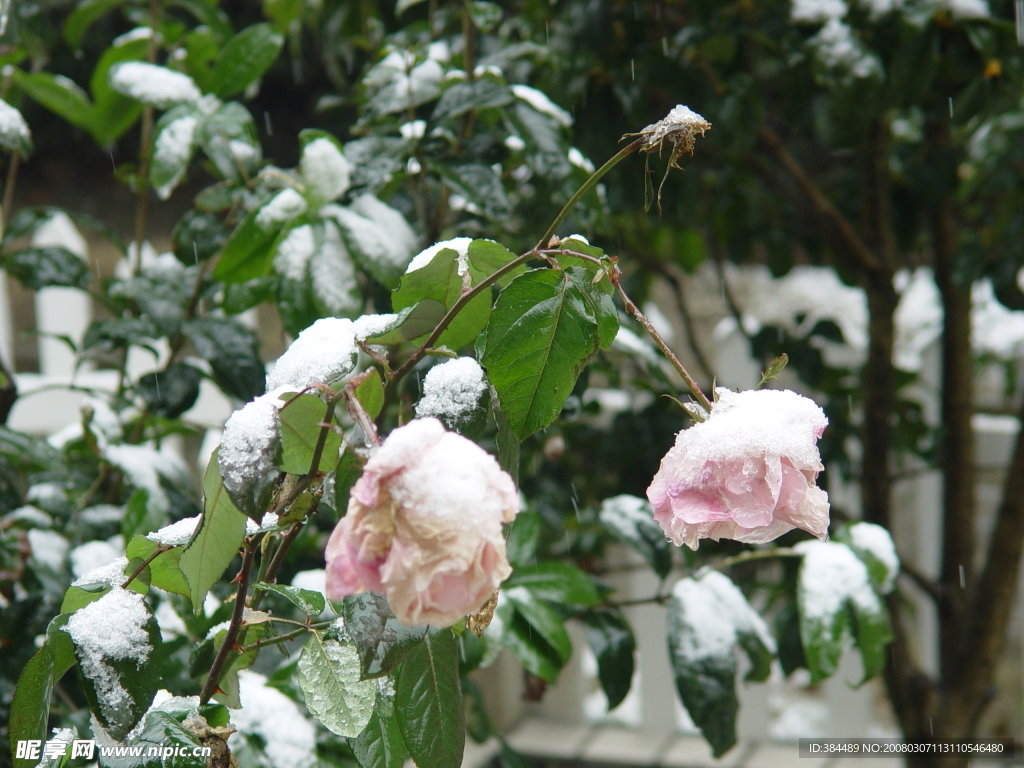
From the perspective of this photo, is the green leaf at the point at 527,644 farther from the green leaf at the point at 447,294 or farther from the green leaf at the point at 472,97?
the green leaf at the point at 472,97

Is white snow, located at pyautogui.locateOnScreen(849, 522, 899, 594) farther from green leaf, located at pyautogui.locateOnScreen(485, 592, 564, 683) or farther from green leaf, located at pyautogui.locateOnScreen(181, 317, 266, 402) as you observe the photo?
green leaf, located at pyautogui.locateOnScreen(181, 317, 266, 402)

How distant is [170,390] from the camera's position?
2.81 feet

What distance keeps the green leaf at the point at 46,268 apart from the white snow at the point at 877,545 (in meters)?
0.84

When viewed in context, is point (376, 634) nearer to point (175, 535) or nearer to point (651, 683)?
point (175, 535)

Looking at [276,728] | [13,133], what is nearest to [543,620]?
[276,728]

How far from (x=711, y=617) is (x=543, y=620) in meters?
0.15

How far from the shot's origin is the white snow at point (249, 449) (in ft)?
Result: 1.16

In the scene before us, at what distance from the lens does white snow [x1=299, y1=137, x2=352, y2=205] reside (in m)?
0.70

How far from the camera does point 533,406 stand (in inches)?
16.6

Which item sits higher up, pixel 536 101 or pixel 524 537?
pixel 536 101

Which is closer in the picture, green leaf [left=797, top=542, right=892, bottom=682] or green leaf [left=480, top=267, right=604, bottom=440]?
green leaf [left=480, top=267, right=604, bottom=440]

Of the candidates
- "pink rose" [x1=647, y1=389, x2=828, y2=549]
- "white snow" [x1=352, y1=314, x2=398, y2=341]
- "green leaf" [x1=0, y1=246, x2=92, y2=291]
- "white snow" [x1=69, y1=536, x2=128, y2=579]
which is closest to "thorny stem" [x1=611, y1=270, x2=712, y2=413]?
"pink rose" [x1=647, y1=389, x2=828, y2=549]

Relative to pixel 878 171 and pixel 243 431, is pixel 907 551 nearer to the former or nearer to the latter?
pixel 878 171

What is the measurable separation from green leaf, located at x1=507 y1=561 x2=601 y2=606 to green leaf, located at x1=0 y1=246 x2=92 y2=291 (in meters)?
0.56
